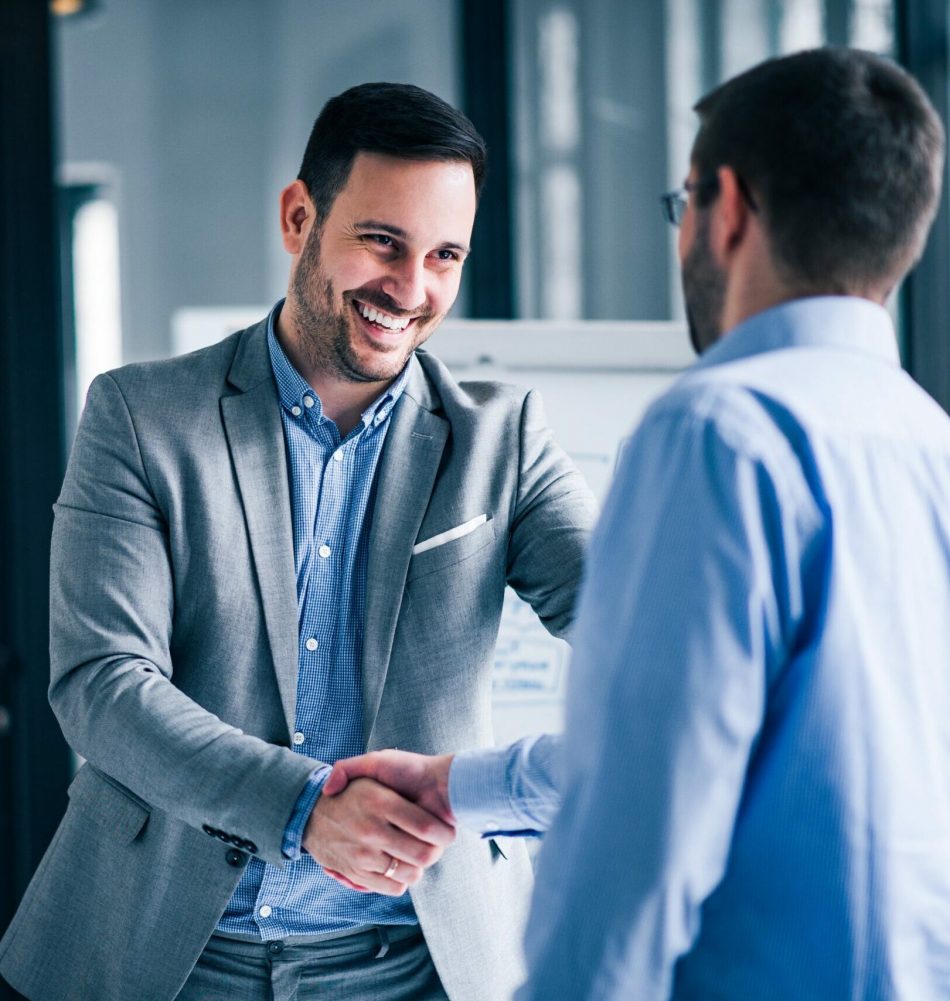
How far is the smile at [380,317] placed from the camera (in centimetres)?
143

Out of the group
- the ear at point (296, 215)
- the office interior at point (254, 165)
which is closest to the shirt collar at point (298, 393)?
the ear at point (296, 215)

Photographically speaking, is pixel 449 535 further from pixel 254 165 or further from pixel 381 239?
pixel 254 165

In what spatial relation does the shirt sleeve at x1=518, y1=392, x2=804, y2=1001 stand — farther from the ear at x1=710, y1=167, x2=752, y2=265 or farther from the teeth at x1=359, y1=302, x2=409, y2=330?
the teeth at x1=359, y1=302, x2=409, y2=330

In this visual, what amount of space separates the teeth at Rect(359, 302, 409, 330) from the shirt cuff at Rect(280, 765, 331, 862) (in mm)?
529

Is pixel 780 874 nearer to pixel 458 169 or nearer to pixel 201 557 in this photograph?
pixel 201 557

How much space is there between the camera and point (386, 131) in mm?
1419

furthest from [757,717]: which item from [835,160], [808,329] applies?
[835,160]

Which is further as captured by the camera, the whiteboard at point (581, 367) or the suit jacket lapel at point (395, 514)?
the whiteboard at point (581, 367)

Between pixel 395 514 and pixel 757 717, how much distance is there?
27.4 inches

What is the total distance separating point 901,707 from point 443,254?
873 millimetres

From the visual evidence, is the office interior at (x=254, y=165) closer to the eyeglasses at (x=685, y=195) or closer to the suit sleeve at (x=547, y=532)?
the suit sleeve at (x=547, y=532)

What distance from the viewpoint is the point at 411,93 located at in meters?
1.44

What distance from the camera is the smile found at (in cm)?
143

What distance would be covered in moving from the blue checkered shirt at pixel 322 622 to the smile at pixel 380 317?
7cm
